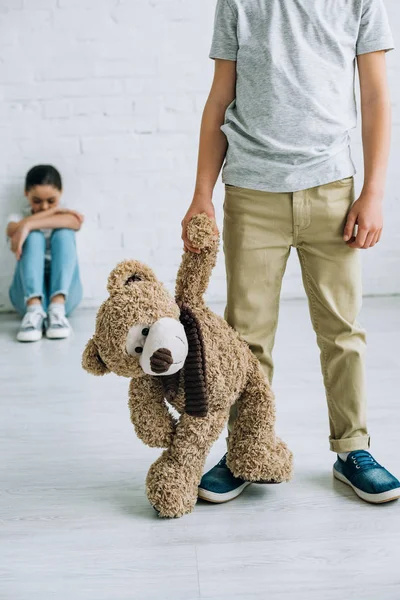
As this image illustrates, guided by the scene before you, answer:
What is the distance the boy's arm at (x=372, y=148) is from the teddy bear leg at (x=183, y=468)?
1.22ft

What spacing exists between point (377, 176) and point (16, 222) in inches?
69.6

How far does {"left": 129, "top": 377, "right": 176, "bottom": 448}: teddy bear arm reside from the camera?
1261 millimetres

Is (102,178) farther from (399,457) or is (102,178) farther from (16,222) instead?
(399,457)

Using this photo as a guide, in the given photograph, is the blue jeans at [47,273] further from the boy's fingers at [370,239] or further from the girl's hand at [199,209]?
the boy's fingers at [370,239]

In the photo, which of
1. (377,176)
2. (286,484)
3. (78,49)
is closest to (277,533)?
(286,484)

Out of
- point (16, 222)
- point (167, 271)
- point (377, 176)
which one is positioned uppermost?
point (377, 176)

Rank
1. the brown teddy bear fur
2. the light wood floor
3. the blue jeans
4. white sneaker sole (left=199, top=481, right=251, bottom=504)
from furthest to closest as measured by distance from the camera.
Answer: the blue jeans, white sneaker sole (left=199, top=481, right=251, bottom=504), the brown teddy bear fur, the light wood floor

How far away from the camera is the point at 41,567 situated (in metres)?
1.13

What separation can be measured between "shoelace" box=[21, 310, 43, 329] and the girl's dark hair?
0.47 meters

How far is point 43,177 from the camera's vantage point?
8.84 feet

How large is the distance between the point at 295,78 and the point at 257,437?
59 cm

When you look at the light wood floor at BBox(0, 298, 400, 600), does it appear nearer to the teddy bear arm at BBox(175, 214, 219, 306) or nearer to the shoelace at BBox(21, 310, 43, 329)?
the teddy bear arm at BBox(175, 214, 219, 306)

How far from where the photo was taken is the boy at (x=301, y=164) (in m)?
1.22

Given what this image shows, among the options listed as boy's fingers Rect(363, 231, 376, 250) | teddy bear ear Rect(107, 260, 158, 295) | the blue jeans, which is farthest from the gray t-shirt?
the blue jeans
